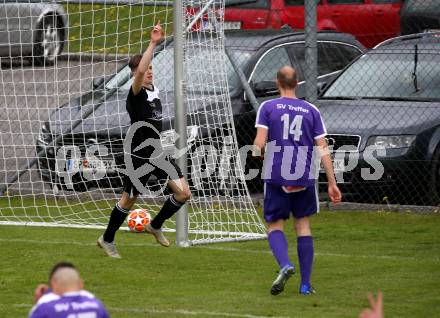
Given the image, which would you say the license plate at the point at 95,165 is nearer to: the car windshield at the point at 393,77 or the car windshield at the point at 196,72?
the car windshield at the point at 196,72

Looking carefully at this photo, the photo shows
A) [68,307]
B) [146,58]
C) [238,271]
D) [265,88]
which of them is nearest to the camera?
[68,307]

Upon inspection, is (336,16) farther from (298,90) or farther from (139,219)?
(139,219)

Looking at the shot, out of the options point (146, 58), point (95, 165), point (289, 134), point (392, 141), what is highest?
point (146, 58)

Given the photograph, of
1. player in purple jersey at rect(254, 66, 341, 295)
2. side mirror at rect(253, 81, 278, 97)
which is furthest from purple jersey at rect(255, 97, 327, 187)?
side mirror at rect(253, 81, 278, 97)

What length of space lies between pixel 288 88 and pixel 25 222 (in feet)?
16.9

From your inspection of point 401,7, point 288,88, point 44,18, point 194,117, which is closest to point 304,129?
point 288,88

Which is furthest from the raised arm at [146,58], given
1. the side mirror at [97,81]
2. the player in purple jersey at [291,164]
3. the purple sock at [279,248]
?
the side mirror at [97,81]

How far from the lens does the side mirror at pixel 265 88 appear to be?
15397 millimetres

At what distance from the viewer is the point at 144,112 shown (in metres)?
11.4

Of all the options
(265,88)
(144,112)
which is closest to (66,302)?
(144,112)

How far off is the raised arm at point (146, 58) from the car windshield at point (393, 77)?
4.57 meters

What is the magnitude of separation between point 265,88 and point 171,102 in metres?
1.45

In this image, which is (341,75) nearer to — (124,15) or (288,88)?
(124,15)

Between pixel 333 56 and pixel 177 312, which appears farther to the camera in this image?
pixel 333 56
